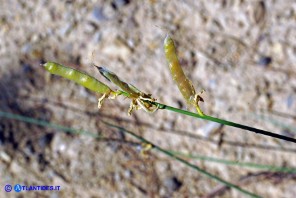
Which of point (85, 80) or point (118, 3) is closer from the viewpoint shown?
point (85, 80)

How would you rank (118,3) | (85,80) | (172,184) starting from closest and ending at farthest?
(85,80), (172,184), (118,3)

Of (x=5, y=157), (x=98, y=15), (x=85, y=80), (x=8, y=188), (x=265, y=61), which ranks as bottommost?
(x=85, y=80)

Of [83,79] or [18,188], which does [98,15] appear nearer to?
[18,188]

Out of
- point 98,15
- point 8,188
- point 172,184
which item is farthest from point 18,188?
point 98,15

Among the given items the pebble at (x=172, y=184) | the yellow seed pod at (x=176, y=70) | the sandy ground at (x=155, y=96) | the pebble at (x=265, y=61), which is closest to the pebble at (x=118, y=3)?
the sandy ground at (x=155, y=96)

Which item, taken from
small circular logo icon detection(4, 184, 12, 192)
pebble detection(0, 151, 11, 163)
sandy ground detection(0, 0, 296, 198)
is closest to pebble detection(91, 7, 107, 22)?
sandy ground detection(0, 0, 296, 198)

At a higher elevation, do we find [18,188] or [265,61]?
[265,61]

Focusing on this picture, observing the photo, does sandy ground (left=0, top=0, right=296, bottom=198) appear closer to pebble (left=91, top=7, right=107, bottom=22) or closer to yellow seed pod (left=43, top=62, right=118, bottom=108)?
pebble (left=91, top=7, right=107, bottom=22)

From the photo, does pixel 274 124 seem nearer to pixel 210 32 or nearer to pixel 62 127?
pixel 210 32
